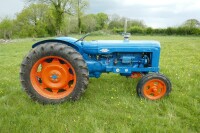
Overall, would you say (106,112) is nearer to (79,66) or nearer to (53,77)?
(79,66)

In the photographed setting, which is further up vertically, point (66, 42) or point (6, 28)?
point (66, 42)

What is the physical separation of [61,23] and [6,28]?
1047 inches

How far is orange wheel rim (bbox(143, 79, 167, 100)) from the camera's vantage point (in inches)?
186

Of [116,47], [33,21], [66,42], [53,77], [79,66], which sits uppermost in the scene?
[33,21]

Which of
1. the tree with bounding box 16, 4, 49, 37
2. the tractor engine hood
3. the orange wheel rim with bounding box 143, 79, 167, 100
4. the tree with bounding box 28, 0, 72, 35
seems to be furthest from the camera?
the tree with bounding box 16, 4, 49, 37

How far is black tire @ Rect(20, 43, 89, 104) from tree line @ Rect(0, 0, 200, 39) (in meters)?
20.8

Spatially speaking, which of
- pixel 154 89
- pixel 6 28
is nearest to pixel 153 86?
pixel 154 89

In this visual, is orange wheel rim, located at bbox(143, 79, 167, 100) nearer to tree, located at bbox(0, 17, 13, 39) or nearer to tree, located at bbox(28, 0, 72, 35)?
tree, located at bbox(28, 0, 72, 35)

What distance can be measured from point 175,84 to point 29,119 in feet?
12.0

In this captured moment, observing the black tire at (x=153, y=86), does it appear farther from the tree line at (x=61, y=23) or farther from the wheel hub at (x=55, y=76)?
the tree line at (x=61, y=23)

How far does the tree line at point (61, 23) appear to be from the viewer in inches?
1462

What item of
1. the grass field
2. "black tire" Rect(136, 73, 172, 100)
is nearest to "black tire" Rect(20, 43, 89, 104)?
the grass field

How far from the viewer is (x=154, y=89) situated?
474cm

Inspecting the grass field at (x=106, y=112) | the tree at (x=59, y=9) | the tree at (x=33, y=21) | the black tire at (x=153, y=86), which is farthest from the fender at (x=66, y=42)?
the tree at (x=33, y=21)
